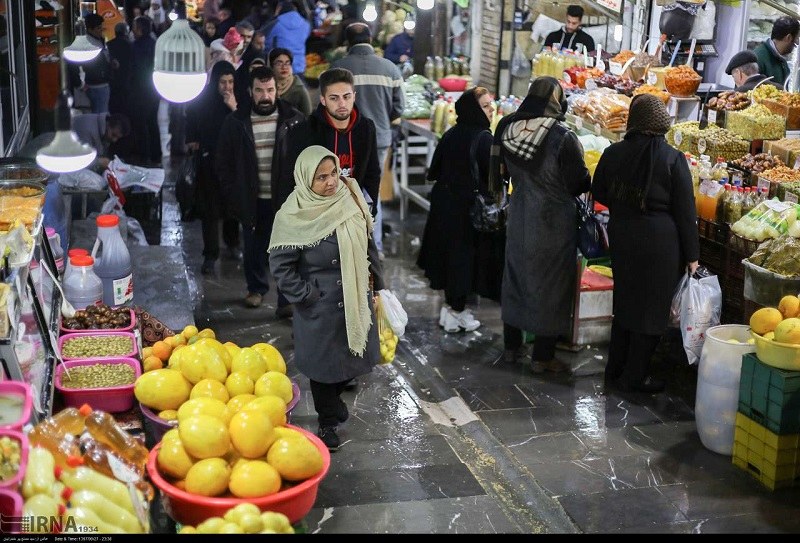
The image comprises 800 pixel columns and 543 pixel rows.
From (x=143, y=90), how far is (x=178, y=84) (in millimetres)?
7955

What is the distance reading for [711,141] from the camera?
7.40 m

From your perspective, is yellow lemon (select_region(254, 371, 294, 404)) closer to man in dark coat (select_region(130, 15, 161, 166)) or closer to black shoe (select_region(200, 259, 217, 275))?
black shoe (select_region(200, 259, 217, 275))

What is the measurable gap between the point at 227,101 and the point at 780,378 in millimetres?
5577

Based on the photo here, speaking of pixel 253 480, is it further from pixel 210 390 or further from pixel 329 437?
pixel 329 437

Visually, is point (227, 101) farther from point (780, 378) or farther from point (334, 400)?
point (780, 378)

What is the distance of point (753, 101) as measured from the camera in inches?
303

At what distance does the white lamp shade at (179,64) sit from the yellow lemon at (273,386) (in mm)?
2153

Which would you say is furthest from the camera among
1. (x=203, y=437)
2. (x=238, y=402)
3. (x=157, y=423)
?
(x=157, y=423)

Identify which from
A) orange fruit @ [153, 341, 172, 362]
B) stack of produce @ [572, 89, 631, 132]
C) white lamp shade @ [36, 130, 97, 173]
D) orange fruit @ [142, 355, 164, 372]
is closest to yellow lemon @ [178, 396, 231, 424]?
orange fruit @ [142, 355, 164, 372]

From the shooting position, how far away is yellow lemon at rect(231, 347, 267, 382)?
14.6ft

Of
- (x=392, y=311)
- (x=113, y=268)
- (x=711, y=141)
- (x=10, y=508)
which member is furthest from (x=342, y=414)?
(x=711, y=141)

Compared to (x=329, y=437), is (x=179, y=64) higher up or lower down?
higher up
